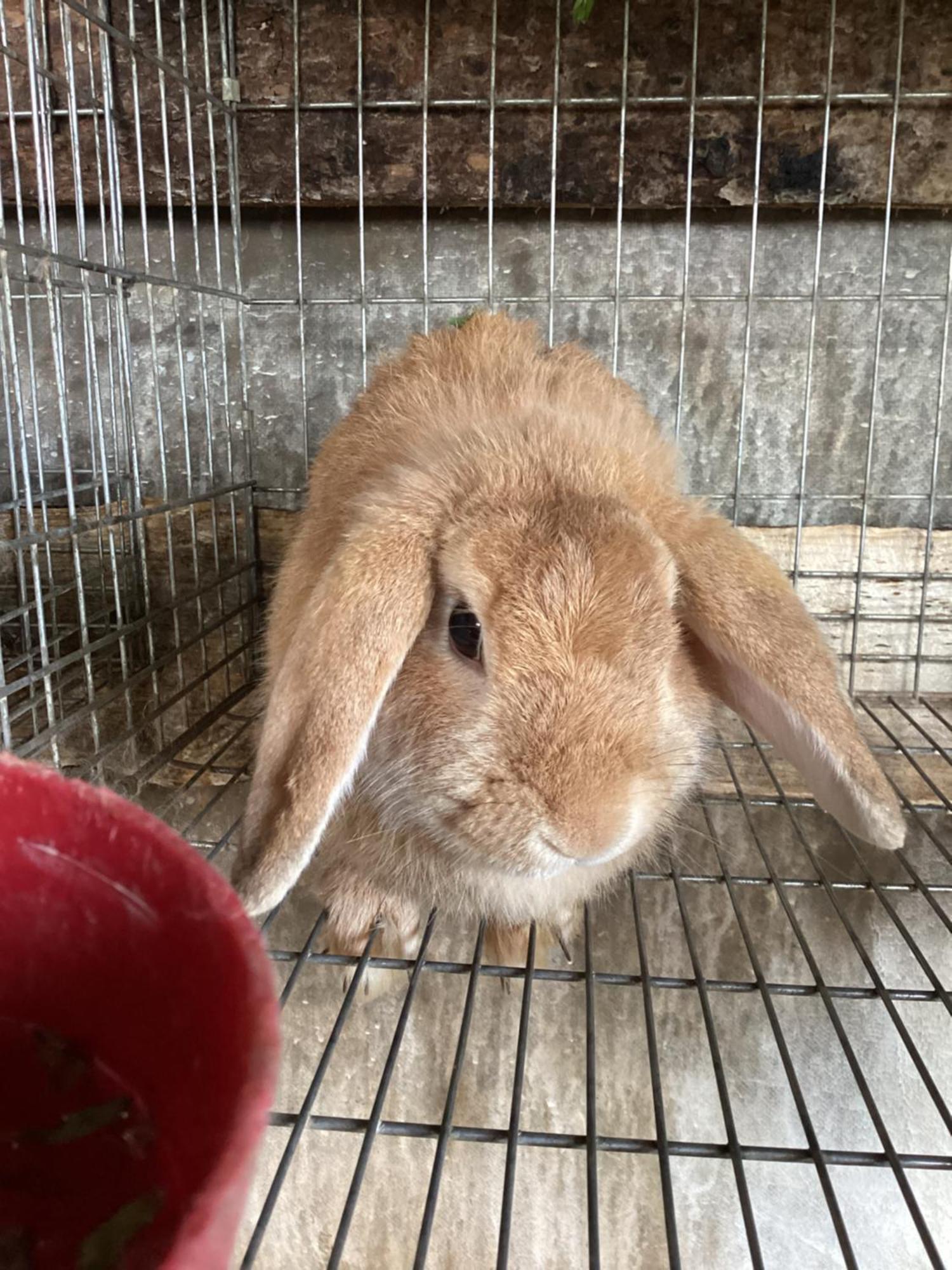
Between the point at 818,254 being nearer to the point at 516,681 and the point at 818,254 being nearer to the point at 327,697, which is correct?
the point at 516,681

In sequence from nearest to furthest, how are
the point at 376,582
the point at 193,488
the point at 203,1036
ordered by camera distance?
1. the point at 203,1036
2. the point at 376,582
3. the point at 193,488

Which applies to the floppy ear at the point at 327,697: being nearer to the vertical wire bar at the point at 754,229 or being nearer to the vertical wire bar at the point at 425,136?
the vertical wire bar at the point at 425,136

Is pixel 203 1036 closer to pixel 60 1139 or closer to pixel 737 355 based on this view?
pixel 60 1139

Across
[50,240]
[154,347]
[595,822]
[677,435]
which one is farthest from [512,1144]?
[677,435]

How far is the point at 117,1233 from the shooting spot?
1.74 ft

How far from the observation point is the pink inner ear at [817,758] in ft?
3.63

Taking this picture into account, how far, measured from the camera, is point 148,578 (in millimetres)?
1930

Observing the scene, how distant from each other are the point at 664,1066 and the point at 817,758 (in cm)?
107

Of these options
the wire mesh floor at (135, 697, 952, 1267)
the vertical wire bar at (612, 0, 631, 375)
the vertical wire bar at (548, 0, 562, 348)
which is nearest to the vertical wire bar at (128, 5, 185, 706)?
the wire mesh floor at (135, 697, 952, 1267)

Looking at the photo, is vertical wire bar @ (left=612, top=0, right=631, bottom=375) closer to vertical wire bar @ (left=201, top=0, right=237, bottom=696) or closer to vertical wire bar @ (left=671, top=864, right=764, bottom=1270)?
vertical wire bar @ (left=201, top=0, right=237, bottom=696)

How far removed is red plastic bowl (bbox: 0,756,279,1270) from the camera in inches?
18.3

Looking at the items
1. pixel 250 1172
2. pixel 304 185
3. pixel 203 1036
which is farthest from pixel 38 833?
pixel 304 185

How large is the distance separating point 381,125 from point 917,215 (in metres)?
1.35

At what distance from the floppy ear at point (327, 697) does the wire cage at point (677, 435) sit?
615 millimetres
